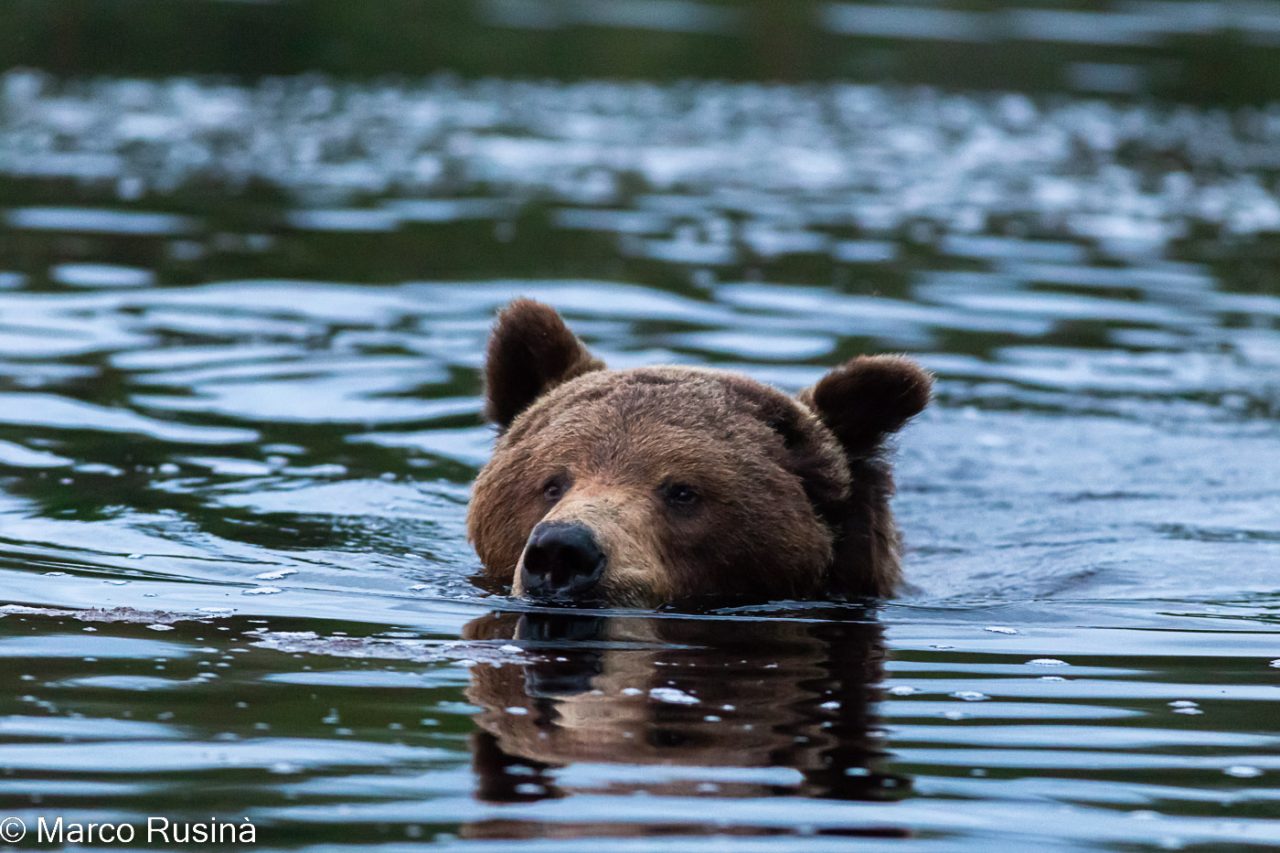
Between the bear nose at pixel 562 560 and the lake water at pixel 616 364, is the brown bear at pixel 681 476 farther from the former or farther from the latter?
the lake water at pixel 616 364

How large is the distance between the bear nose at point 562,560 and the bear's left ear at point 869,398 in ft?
5.69

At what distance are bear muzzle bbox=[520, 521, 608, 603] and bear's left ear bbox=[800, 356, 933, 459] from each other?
1.71 metres

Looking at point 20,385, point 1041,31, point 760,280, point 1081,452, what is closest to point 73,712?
point 20,385

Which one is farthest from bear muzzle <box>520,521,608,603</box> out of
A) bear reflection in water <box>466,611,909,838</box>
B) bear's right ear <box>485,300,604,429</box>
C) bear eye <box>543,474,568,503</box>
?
bear's right ear <box>485,300,604,429</box>

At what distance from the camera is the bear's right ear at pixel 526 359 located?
7.97 meters

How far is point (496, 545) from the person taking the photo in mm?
7441

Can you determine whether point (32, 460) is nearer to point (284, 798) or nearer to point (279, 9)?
point (284, 798)

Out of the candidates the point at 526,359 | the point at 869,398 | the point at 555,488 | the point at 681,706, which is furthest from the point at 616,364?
the point at 681,706

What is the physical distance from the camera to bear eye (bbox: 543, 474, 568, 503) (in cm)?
708

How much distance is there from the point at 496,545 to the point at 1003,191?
13.6 metres

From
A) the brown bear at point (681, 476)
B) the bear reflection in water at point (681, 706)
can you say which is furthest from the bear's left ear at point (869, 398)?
the bear reflection in water at point (681, 706)

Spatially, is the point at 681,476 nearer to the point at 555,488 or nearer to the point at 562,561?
the point at 555,488

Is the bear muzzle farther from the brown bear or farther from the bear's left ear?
the bear's left ear

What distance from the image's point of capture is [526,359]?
806 cm
